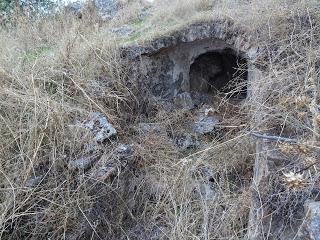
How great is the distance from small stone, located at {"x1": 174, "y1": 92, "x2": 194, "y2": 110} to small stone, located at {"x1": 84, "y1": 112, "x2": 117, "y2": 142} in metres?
2.04

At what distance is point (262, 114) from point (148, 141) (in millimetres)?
1712

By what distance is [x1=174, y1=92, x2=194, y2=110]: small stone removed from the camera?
6293mm

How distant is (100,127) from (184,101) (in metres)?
2.35

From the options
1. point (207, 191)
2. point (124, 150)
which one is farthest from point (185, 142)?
point (207, 191)

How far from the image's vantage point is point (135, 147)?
180 inches

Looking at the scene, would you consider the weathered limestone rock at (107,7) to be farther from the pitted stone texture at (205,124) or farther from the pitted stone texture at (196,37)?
the pitted stone texture at (205,124)

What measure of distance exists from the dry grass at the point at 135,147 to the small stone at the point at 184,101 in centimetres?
78

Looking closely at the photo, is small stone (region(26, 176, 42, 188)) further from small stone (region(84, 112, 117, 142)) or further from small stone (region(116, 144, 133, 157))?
small stone (region(116, 144, 133, 157))

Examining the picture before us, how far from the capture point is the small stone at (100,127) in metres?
4.31

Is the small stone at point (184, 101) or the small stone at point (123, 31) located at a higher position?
the small stone at point (123, 31)

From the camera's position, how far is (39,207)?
3.46 metres

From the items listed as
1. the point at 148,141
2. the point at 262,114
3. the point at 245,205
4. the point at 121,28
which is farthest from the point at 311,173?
the point at 121,28

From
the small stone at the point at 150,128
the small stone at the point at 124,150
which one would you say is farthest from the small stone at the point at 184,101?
the small stone at the point at 124,150

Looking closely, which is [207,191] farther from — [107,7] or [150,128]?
[107,7]
